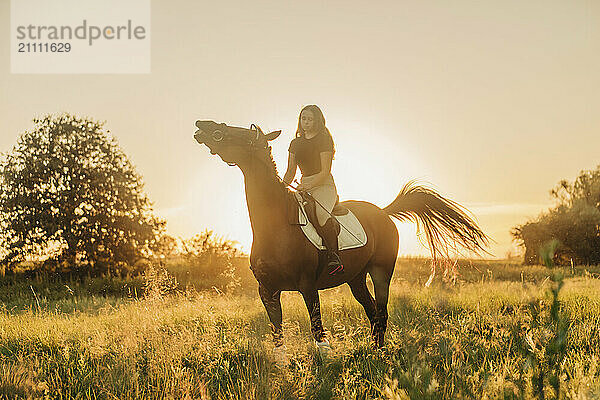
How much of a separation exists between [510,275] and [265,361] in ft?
54.9

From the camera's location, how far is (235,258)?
20.7 meters

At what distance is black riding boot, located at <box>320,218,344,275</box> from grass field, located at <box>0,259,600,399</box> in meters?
0.73

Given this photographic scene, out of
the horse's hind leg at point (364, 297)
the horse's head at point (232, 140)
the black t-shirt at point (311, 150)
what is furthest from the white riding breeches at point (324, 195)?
the horse's hind leg at point (364, 297)

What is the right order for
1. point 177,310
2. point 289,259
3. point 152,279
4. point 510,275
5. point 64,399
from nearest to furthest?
point 64,399 → point 289,259 → point 177,310 → point 152,279 → point 510,275

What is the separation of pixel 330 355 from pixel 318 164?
→ 2.32 meters

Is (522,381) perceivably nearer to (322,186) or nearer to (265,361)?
(265,361)

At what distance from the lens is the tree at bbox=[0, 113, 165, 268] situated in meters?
20.8

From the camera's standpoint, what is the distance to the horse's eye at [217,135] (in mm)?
5926

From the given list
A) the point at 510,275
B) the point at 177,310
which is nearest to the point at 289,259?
the point at 177,310

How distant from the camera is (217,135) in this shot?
→ 19.5 ft

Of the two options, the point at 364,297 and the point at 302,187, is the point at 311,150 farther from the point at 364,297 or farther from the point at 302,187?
the point at 364,297

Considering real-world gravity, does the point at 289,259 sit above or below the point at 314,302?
above

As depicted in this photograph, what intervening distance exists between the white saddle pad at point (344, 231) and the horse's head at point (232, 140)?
37.0 inches

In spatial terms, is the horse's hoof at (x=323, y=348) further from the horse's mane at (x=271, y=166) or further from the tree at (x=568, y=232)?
the tree at (x=568, y=232)
